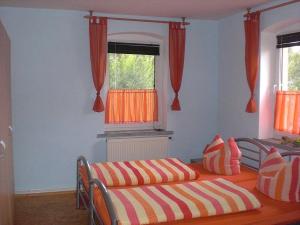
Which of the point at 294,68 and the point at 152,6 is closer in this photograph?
the point at 294,68

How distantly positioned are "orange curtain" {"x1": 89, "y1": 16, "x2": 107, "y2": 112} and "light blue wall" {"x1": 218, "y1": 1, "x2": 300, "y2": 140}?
5.94 feet

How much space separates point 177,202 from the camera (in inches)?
104

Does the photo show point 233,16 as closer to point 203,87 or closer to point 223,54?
point 223,54

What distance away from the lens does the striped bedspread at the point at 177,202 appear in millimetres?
2434

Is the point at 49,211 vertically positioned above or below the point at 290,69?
below

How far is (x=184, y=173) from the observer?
351cm

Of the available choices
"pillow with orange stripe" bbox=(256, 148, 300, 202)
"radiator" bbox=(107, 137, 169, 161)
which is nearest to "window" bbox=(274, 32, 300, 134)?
"pillow with orange stripe" bbox=(256, 148, 300, 202)

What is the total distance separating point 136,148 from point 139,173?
58.1 inches

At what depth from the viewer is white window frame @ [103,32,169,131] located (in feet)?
16.2

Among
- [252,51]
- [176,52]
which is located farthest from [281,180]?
[176,52]

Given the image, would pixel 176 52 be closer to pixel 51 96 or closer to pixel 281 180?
pixel 51 96

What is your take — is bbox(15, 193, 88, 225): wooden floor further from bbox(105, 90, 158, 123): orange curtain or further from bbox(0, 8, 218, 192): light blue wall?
bbox(105, 90, 158, 123): orange curtain

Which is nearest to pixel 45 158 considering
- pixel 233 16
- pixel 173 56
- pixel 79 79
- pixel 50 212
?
pixel 50 212

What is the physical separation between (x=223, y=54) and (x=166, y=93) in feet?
3.46
